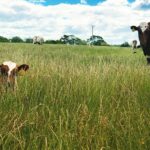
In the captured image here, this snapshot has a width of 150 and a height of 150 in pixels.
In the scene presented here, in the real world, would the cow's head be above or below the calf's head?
below

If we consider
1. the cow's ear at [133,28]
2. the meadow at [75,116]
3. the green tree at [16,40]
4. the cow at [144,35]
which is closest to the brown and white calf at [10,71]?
the meadow at [75,116]

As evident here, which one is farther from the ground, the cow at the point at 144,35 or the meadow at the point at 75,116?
the cow at the point at 144,35

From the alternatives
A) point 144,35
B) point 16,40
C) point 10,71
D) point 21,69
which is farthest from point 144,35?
point 16,40

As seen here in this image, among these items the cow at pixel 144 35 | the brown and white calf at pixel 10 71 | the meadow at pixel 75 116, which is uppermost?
the cow at pixel 144 35

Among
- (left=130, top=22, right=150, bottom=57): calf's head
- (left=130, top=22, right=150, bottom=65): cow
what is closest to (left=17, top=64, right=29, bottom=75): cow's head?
(left=130, top=22, right=150, bottom=65): cow

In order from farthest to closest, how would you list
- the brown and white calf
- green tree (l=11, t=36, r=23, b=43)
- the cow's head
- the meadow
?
1. green tree (l=11, t=36, r=23, b=43)
2. the cow's head
3. the brown and white calf
4. the meadow

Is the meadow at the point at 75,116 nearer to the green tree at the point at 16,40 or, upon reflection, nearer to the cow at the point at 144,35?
the cow at the point at 144,35

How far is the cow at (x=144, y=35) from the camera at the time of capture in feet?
55.4

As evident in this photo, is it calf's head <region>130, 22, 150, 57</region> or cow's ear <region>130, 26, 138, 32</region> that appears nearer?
calf's head <region>130, 22, 150, 57</region>

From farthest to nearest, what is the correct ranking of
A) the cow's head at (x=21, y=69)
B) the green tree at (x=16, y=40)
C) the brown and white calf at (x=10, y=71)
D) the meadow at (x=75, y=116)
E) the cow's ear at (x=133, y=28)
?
the green tree at (x=16, y=40) → the cow's ear at (x=133, y=28) → the cow's head at (x=21, y=69) → the brown and white calf at (x=10, y=71) → the meadow at (x=75, y=116)

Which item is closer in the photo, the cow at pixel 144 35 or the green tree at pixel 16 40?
the cow at pixel 144 35

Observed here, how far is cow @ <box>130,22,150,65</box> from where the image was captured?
16891mm

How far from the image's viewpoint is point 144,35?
17.2 m

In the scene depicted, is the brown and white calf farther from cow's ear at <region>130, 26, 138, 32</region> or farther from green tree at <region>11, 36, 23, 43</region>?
green tree at <region>11, 36, 23, 43</region>
